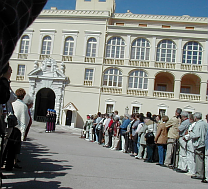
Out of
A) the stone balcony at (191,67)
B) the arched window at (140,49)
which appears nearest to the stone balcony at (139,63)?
the arched window at (140,49)

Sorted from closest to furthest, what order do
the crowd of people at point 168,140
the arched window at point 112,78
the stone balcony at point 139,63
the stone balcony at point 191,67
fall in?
1. the crowd of people at point 168,140
2. the stone balcony at point 191,67
3. the stone balcony at point 139,63
4. the arched window at point 112,78

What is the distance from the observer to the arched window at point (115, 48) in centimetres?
3319

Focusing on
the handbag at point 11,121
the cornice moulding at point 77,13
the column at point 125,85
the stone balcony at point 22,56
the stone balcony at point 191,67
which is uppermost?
the cornice moulding at point 77,13

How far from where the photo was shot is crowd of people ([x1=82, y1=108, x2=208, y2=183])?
297 inches

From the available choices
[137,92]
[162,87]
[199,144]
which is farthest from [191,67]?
[199,144]

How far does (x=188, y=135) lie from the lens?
8297 mm

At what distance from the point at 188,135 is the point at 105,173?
10.2ft

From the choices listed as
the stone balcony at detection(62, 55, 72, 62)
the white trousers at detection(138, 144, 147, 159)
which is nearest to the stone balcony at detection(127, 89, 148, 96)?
the stone balcony at detection(62, 55, 72, 62)

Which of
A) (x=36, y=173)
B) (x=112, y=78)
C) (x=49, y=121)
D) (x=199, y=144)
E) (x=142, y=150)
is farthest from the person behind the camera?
(x=112, y=78)

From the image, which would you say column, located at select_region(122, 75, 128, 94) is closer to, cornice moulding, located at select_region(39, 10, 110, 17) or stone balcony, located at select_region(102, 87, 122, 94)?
stone balcony, located at select_region(102, 87, 122, 94)

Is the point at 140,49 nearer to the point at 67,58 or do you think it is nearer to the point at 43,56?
the point at 67,58

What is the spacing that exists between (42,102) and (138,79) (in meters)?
13.8

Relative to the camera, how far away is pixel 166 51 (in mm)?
32594

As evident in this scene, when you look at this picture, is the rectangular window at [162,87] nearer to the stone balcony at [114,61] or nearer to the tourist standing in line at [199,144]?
the stone balcony at [114,61]
